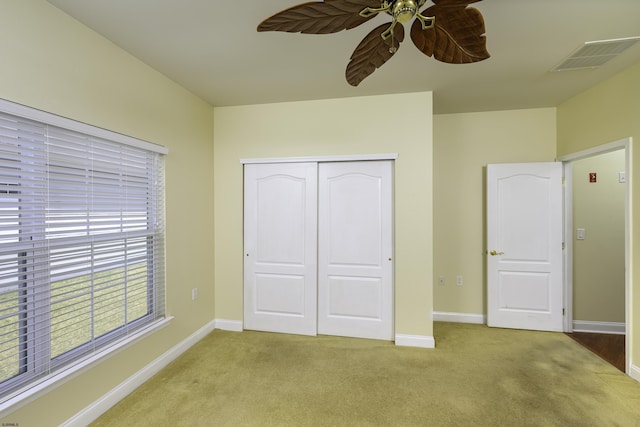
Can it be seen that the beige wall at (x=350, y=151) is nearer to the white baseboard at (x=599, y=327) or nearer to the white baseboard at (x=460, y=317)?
the white baseboard at (x=460, y=317)

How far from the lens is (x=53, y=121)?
162 cm

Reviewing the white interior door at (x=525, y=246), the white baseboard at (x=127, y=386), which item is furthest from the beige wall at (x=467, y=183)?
the white baseboard at (x=127, y=386)

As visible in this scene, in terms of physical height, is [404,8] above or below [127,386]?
above

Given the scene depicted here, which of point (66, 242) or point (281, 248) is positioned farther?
point (281, 248)

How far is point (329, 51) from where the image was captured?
211cm

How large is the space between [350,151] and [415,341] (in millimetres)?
2081

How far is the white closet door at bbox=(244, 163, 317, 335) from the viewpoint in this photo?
310 cm

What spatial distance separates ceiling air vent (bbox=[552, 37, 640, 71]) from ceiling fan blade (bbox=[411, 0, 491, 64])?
1.37 meters

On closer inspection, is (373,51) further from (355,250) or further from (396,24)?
(355,250)

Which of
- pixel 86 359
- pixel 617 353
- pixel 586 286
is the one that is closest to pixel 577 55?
pixel 586 286

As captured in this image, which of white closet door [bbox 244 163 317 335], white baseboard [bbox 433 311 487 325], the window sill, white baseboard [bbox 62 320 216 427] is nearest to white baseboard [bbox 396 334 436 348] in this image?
white baseboard [bbox 433 311 487 325]

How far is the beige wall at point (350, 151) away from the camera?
284cm

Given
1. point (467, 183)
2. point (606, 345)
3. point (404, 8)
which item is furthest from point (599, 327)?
point (404, 8)

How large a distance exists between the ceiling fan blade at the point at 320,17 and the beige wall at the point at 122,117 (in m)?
1.36
